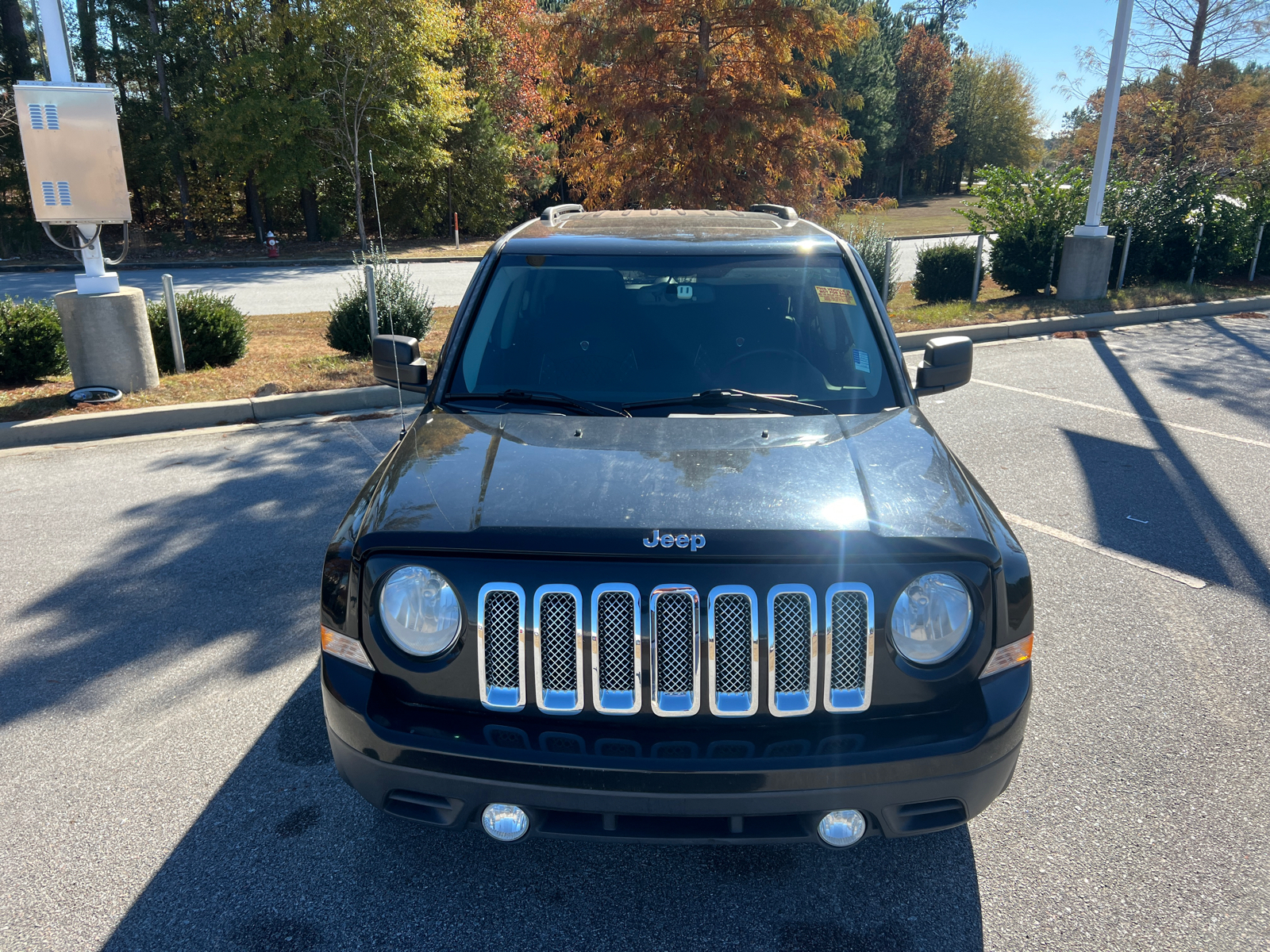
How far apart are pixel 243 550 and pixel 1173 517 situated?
572 cm

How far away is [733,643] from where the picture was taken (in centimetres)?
225

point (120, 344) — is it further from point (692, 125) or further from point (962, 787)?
point (962, 787)

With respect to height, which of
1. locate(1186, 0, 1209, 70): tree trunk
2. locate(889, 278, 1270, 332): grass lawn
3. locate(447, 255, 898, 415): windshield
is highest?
locate(1186, 0, 1209, 70): tree trunk

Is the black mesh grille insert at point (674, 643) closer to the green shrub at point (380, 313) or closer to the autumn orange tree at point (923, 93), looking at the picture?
the green shrub at point (380, 313)

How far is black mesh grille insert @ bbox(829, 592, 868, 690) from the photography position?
226 centimetres

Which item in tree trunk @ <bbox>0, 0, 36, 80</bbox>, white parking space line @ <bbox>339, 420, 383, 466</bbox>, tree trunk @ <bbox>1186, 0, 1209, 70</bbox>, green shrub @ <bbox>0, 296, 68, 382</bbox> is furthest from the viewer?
tree trunk @ <bbox>0, 0, 36, 80</bbox>

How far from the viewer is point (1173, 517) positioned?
18.7 feet

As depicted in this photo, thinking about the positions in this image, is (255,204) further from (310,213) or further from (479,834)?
(479,834)

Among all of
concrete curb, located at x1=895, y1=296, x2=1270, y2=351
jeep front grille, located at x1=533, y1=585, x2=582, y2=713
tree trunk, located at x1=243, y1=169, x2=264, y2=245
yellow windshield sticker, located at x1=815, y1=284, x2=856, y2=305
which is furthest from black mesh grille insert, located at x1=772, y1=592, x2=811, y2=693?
tree trunk, located at x1=243, y1=169, x2=264, y2=245

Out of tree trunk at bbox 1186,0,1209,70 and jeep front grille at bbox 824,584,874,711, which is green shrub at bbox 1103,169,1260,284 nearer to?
tree trunk at bbox 1186,0,1209,70

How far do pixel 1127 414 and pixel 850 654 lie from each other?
733cm

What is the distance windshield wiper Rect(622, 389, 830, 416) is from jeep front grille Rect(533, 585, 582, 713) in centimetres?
112

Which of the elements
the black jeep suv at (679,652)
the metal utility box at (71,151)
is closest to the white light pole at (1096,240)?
the metal utility box at (71,151)

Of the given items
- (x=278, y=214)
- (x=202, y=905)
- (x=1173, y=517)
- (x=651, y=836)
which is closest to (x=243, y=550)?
(x=202, y=905)
